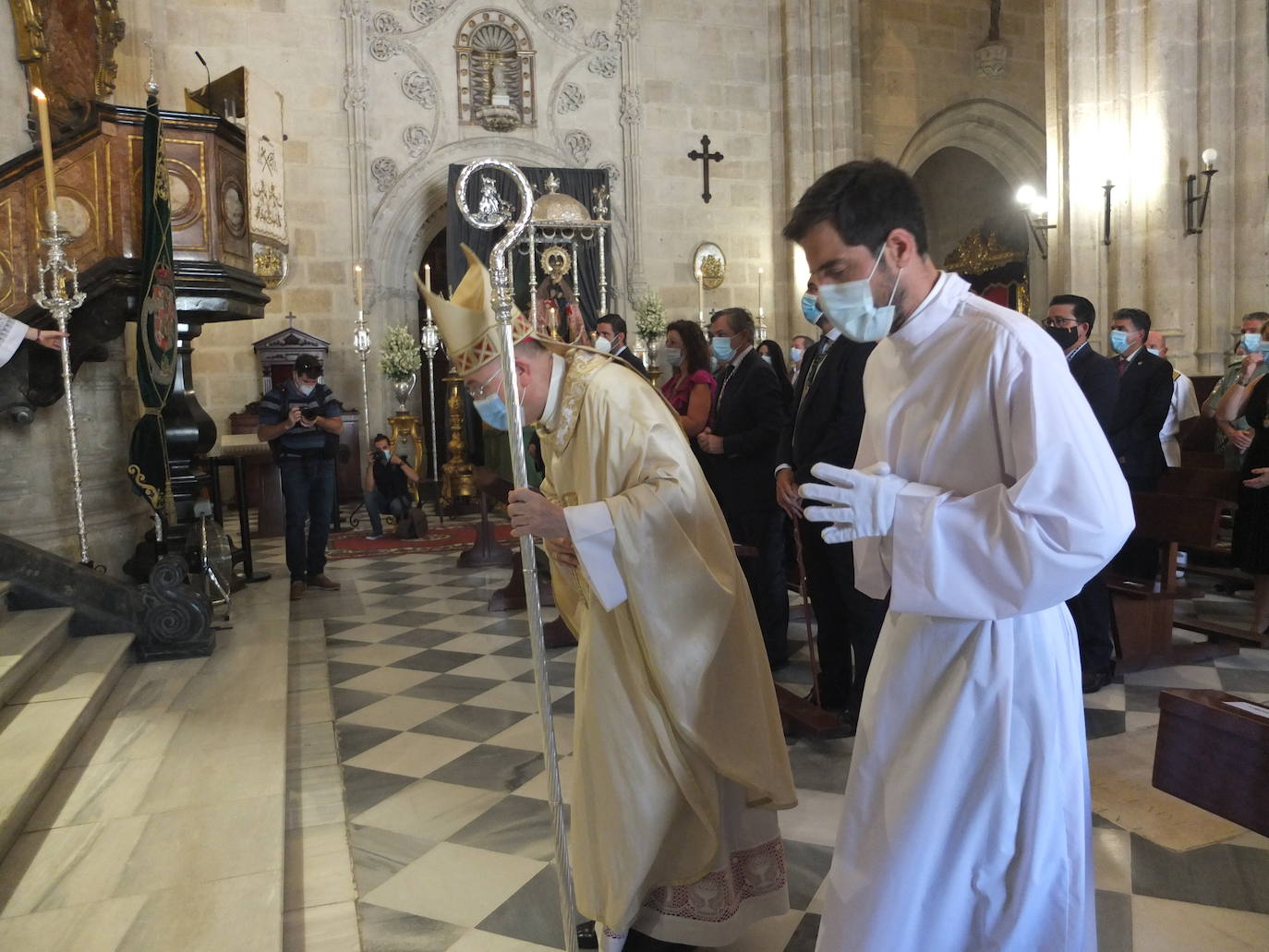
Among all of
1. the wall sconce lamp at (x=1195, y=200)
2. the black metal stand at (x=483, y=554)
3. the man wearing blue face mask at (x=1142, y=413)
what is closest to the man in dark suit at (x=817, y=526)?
the man wearing blue face mask at (x=1142, y=413)

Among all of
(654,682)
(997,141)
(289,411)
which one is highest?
(997,141)

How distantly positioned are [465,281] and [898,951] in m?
1.67

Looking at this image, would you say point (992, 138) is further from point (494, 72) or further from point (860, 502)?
point (860, 502)

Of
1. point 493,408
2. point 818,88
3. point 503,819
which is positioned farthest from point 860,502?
point 818,88

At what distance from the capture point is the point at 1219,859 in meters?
2.65

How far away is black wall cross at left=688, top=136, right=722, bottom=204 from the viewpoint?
1286 cm

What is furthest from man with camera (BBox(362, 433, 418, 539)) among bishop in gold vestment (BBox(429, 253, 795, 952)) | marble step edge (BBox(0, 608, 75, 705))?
bishop in gold vestment (BBox(429, 253, 795, 952))

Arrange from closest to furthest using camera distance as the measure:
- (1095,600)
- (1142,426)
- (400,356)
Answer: (1095,600) < (1142,426) < (400,356)

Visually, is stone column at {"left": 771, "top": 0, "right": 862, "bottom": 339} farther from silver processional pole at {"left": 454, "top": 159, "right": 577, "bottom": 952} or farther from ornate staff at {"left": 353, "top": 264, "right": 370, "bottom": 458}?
silver processional pole at {"left": 454, "top": 159, "right": 577, "bottom": 952}

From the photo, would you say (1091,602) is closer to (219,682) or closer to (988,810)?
(988,810)

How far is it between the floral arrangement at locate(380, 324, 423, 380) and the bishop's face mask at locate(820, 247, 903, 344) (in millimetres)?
9652

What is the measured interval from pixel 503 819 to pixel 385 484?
6.77 metres

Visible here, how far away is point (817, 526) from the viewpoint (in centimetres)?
364

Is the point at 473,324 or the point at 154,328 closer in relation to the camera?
the point at 473,324
